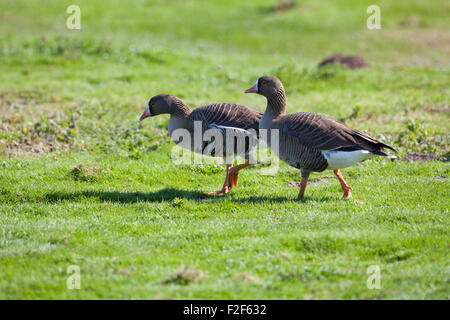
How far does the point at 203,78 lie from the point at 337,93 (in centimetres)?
486

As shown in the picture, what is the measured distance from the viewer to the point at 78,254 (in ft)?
24.1

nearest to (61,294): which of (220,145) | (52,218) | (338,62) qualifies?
(52,218)

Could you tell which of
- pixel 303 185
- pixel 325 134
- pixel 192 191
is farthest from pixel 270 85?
pixel 192 191

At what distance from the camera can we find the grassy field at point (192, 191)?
6770 millimetres

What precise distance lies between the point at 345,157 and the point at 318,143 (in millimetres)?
512

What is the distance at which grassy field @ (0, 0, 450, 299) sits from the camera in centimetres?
677

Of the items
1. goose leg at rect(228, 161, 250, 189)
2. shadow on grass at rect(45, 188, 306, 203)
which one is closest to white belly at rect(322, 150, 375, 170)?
shadow on grass at rect(45, 188, 306, 203)

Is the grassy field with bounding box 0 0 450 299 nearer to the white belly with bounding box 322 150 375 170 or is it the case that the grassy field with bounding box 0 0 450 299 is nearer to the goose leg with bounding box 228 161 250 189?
the goose leg with bounding box 228 161 250 189

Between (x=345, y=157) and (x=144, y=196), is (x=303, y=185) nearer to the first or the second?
(x=345, y=157)

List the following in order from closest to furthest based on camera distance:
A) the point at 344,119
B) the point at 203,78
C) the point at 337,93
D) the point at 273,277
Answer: the point at 273,277 < the point at 344,119 < the point at 337,93 < the point at 203,78

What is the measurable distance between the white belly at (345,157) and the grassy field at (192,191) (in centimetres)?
69

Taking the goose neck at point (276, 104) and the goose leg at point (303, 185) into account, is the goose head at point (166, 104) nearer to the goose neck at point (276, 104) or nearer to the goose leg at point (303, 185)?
the goose neck at point (276, 104)

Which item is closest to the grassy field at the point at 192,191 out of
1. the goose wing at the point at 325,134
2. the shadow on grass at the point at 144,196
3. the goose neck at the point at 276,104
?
the shadow on grass at the point at 144,196
